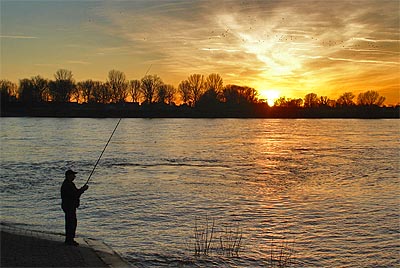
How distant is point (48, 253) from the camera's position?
9430 mm

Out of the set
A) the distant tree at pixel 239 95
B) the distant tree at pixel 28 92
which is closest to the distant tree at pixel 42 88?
the distant tree at pixel 28 92

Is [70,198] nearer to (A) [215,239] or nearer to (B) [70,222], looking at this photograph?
(B) [70,222]

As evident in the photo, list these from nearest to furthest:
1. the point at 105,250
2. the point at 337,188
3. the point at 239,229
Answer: the point at 105,250 → the point at 239,229 → the point at 337,188

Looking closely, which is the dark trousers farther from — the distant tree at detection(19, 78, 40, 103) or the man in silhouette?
the distant tree at detection(19, 78, 40, 103)

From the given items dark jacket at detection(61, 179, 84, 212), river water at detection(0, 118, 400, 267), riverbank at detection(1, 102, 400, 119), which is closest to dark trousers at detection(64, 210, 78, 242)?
dark jacket at detection(61, 179, 84, 212)

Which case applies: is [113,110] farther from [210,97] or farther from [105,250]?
[105,250]

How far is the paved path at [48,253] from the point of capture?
868 centimetres

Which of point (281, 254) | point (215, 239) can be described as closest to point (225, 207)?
point (215, 239)

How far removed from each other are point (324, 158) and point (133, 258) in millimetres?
28031

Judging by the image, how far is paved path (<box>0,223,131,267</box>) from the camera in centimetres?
868

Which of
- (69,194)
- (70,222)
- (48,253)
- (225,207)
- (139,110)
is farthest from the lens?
(139,110)

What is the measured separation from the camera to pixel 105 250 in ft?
36.9

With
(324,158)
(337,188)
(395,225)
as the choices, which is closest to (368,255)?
(395,225)

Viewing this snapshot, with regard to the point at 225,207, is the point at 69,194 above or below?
above
